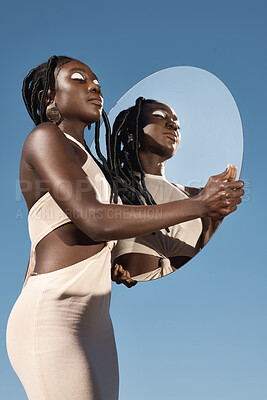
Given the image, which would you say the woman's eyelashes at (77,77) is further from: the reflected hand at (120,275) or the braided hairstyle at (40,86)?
the reflected hand at (120,275)

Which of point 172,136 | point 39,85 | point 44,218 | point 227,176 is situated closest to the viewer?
point 227,176

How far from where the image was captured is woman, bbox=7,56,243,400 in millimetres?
1965

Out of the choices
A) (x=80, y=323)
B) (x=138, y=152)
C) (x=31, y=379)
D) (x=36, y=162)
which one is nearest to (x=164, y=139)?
(x=138, y=152)

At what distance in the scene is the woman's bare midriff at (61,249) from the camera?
7.07 ft

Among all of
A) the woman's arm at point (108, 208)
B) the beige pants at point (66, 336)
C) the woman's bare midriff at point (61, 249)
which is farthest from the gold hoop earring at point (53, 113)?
the beige pants at point (66, 336)

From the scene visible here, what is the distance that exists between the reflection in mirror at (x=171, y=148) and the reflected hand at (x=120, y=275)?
0.01 m

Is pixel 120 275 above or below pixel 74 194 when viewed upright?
below

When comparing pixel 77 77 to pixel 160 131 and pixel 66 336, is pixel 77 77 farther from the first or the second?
pixel 66 336

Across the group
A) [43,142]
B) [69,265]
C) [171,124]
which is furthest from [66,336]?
[171,124]

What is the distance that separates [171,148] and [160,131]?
11cm

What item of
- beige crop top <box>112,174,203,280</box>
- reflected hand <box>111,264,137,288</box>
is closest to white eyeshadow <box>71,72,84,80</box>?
beige crop top <box>112,174,203,280</box>

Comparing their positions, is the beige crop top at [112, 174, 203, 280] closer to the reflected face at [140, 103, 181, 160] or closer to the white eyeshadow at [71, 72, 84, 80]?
the reflected face at [140, 103, 181, 160]

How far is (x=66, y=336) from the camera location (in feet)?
6.63

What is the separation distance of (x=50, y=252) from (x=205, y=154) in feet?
3.43
